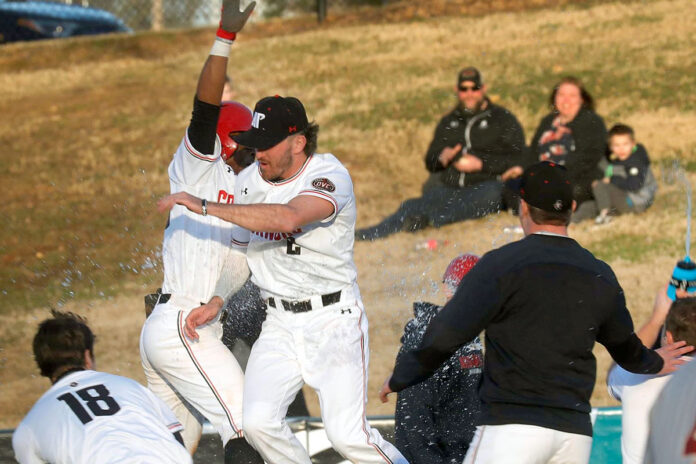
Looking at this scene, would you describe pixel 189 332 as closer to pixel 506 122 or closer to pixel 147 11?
pixel 506 122

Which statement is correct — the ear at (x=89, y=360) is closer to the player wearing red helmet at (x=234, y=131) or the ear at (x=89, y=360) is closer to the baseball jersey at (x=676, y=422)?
the player wearing red helmet at (x=234, y=131)

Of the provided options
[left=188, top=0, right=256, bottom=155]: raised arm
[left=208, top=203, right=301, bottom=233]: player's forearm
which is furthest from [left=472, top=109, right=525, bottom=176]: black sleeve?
[left=208, top=203, right=301, bottom=233]: player's forearm

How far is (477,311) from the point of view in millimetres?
4234

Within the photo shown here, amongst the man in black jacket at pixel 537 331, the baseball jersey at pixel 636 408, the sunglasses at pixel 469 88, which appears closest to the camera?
the man in black jacket at pixel 537 331

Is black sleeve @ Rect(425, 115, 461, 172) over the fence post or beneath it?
beneath

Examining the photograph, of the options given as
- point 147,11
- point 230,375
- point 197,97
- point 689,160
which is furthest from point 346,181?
point 147,11

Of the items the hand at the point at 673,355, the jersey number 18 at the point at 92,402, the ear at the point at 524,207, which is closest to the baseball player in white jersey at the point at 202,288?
the jersey number 18 at the point at 92,402

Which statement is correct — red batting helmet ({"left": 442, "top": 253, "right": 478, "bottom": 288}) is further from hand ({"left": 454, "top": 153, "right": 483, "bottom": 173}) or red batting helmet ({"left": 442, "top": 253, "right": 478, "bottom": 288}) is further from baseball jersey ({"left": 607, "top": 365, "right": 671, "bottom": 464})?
hand ({"left": 454, "top": 153, "right": 483, "bottom": 173})

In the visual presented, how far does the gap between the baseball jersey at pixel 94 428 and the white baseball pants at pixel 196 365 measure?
3.04 feet

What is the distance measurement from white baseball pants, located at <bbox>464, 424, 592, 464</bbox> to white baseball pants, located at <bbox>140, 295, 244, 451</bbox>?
145 cm

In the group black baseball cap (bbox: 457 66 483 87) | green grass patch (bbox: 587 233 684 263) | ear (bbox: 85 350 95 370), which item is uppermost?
black baseball cap (bbox: 457 66 483 87)

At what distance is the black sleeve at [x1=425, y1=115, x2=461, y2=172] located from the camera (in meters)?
10.4

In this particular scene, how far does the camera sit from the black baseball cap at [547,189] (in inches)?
171

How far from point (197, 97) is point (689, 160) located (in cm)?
946
